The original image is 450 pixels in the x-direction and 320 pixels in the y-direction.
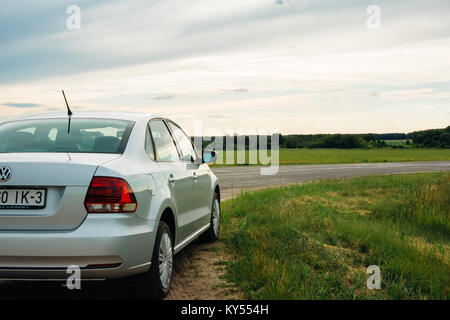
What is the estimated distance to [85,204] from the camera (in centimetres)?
397

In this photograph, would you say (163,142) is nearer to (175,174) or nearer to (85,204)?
(175,174)

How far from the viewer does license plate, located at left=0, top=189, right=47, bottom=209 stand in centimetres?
396

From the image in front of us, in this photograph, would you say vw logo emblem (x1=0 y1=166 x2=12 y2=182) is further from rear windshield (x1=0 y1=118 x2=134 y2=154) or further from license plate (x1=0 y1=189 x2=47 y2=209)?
rear windshield (x1=0 y1=118 x2=134 y2=154)

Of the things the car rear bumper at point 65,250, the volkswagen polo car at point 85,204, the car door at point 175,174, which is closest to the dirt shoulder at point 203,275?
the volkswagen polo car at point 85,204

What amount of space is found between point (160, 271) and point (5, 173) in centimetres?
160

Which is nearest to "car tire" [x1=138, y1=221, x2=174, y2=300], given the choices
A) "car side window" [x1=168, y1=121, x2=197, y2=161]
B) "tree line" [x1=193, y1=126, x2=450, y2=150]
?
Answer: "car side window" [x1=168, y1=121, x2=197, y2=161]

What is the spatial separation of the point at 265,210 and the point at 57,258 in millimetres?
6289

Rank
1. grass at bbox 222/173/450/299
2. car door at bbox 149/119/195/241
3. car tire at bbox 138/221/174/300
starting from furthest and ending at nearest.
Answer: car door at bbox 149/119/195/241 < grass at bbox 222/173/450/299 < car tire at bbox 138/221/174/300

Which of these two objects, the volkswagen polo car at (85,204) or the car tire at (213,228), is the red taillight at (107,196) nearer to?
the volkswagen polo car at (85,204)

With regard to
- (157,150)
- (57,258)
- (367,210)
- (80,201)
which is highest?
(157,150)
